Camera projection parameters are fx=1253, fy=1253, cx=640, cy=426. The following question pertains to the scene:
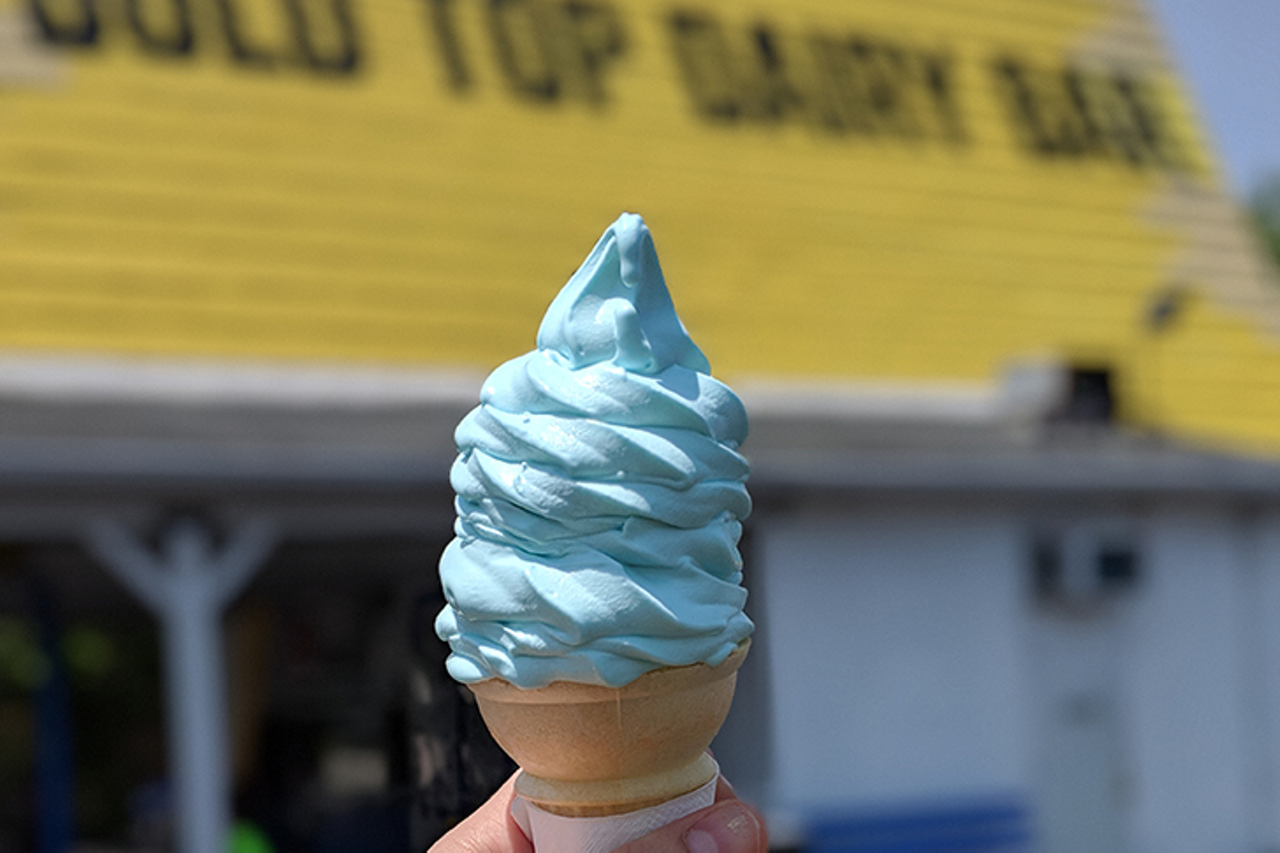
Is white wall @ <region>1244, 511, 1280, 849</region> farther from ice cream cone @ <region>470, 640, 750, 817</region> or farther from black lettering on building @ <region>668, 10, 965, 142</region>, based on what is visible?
ice cream cone @ <region>470, 640, 750, 817</region>

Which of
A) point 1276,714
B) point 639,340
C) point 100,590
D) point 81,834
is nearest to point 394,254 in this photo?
point 100,590

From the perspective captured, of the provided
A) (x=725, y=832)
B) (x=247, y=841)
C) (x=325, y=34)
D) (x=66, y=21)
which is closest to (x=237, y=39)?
(x=325, y=34)

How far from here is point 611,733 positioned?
190 cm

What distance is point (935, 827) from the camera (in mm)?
8086

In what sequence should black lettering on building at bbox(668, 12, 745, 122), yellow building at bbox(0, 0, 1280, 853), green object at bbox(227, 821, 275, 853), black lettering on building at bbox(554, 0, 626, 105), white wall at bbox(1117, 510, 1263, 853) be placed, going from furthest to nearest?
black lettering on building at bbox(668, 12, 745, 122) < white wall at bbox(1117, 510, 1263, 853) < black lettering on building at bbox(554, 0, 626, 105) < green object at bbox(227, 821, 275, 853) < yellow building at bbox(0, 0, 1280, 853)

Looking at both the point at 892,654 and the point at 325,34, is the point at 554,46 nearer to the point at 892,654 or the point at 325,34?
the point at 325,34

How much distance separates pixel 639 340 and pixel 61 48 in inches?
260

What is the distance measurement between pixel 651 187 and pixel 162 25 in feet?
11.0

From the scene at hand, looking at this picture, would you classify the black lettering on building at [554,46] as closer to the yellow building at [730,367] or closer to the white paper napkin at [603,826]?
the yellow building at [730,367]

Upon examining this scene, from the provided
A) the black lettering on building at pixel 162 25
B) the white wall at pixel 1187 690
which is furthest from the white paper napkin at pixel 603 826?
the white wall at pixel 1187 690

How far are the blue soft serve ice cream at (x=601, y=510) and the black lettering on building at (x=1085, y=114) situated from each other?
945cm

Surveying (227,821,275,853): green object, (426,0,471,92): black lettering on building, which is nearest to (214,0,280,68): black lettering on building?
(426,0,471,92): black lettering on building

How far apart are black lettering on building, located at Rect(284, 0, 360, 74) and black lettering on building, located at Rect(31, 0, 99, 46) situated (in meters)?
1.18

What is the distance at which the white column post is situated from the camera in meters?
6.20
